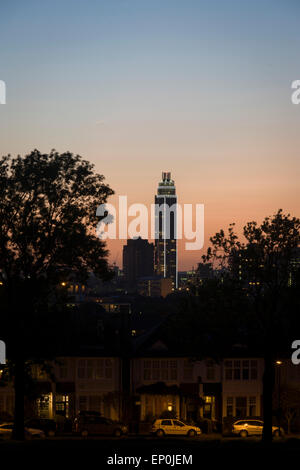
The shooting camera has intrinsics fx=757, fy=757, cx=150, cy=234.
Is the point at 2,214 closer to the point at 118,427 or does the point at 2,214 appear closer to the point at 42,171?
the point at 42,171

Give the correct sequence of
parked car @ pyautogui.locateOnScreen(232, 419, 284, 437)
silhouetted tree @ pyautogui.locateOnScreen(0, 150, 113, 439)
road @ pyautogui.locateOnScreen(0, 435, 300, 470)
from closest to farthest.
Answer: road @ pyautogui.locateOnScreen(0, 435, 300, 470)
silhouetted tree @ pyautogui.locateOnScreen(0, 150, 113, 439)
parked car @ pyautogui.locateOnScreen(232, 419, 284, 437)

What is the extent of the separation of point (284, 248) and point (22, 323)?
57.8 ft

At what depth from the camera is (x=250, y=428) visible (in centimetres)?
5753

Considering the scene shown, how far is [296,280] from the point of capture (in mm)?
49625

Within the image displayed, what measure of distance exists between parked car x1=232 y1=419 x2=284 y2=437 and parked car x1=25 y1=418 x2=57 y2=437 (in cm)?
1384

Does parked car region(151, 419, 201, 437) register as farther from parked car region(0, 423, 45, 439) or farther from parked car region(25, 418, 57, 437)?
parked car region(0, 423, 45, 439)

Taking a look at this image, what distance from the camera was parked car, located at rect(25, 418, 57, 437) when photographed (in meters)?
56.3

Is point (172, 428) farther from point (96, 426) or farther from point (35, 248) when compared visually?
point (35, 248)

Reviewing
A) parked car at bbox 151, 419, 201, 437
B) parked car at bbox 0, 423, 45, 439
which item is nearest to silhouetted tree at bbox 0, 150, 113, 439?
parked car at bbox 0, 423, 45, 439

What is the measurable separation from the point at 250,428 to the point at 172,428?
5939mm
